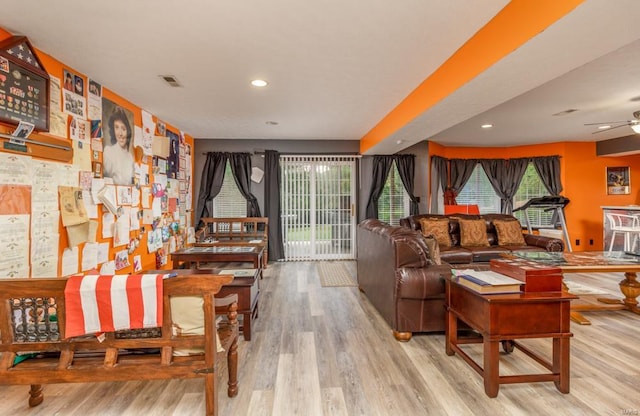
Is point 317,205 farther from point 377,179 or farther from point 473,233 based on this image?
point 473,233

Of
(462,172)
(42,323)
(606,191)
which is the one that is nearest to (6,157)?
(42,323)

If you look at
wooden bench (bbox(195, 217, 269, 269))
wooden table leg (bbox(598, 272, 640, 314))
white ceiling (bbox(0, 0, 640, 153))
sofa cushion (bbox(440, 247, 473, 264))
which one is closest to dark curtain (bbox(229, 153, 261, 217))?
wooden bench (bbox(195, 217, 269, 269))

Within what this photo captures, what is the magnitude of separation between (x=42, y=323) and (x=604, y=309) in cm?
492

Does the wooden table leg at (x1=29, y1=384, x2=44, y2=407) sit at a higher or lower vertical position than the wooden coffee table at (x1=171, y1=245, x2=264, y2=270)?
lower

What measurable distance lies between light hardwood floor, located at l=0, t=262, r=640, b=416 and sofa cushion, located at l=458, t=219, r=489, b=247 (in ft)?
6.47

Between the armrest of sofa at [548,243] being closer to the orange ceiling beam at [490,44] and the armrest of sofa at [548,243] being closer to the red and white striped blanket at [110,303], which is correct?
the orange ceiling beam at [490,44]

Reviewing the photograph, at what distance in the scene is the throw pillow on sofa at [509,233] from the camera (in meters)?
5.06

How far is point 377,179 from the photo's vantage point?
21.2ft

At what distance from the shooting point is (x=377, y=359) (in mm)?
2496

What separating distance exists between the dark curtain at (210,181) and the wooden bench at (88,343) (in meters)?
4.52

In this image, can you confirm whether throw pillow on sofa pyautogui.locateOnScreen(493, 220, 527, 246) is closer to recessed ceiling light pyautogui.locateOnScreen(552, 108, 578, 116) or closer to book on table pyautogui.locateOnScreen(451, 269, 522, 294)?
recessed ceiling light pyautogui.locateOnScreen(552, 108, 578, 116)

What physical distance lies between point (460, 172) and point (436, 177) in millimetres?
896

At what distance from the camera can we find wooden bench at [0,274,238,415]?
5.11 ft

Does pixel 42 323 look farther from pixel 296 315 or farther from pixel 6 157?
pixel 296 315
